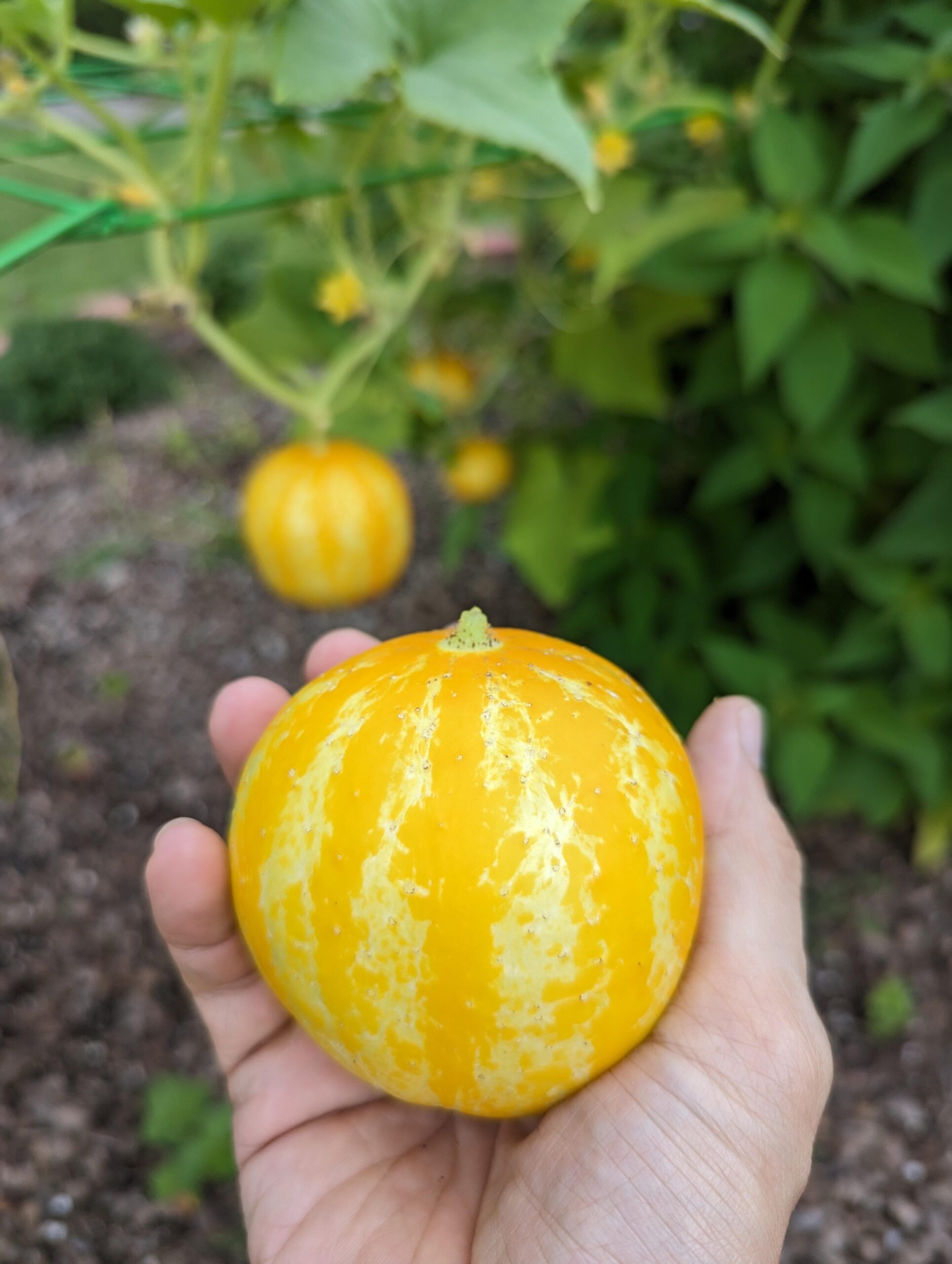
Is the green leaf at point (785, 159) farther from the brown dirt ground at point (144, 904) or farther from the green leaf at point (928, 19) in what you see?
the brown dirt ground at point (144, 904)

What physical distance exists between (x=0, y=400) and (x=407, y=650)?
328 centimetres

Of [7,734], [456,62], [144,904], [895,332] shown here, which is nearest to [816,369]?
[895,332]

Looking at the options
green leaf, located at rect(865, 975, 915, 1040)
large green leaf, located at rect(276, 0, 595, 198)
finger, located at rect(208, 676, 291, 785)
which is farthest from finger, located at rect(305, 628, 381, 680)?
green leaf, located at rect(865, 975, 915, 1040)

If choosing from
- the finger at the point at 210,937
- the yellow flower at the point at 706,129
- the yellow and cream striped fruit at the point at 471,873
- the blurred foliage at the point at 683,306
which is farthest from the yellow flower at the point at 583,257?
the finger at the point at 210,937

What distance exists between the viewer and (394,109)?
3.60 feet

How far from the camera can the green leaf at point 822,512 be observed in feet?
5.08

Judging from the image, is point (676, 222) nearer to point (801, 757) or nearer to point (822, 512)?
point (822, 512)

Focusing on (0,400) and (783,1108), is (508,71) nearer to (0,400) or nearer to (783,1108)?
(783,1108)

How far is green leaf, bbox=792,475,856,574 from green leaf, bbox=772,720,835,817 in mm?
306

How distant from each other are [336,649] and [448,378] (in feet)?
3.68

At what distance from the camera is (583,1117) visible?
2.97 feet

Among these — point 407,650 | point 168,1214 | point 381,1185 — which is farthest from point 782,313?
point 168,1214

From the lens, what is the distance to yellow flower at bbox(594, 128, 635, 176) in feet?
4.33

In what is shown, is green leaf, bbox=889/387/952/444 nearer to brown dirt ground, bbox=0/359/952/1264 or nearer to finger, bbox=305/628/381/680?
finger, bbox=305/628/381/680
